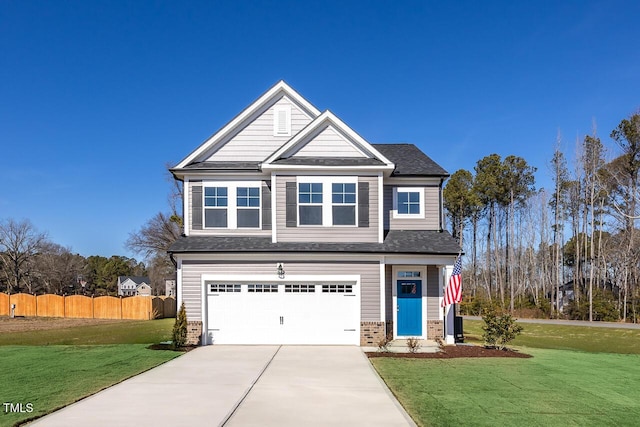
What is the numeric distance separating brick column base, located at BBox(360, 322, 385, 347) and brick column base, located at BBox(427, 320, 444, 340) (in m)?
1.84

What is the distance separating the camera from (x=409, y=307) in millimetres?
16484

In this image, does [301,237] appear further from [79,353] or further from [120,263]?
[120,263]

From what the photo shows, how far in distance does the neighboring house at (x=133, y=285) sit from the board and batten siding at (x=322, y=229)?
72.4 m

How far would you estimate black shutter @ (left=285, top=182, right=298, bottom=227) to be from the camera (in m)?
16.2

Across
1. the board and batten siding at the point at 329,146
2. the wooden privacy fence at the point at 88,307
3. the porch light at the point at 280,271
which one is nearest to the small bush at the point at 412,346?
the porch light at the point at 280,271

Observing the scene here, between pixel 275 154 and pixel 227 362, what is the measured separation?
7229 mm

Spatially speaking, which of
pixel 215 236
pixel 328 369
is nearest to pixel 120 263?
pixel 215 236

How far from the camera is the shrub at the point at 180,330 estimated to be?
49.0 ft

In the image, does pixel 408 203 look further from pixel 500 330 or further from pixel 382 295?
pixel 500 330

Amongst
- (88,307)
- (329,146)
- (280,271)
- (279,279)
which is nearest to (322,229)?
(280,271)

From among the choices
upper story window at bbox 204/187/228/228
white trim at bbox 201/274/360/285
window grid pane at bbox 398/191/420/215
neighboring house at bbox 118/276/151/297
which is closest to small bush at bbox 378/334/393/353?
white trim at bbox 201/274/360/285

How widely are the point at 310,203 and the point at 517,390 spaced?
917cm

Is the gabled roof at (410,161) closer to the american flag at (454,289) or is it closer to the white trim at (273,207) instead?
the american flag at (454,289)

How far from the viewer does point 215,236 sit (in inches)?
663
